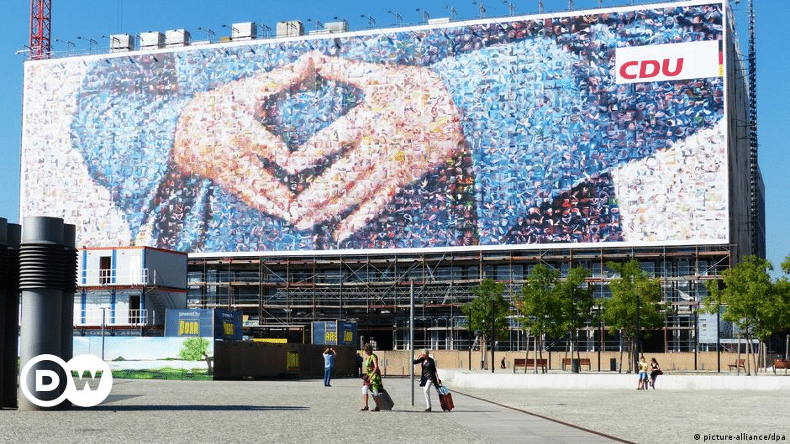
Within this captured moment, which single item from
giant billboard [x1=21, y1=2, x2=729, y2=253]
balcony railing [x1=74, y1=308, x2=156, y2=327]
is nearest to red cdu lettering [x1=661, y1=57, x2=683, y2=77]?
giant billboard [x1=21, y1=2, x2=729, y2=253]

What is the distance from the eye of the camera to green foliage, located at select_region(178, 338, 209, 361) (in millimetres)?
57469

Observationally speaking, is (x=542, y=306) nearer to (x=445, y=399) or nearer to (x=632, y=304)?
(x=632, y=304)

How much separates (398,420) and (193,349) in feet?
111

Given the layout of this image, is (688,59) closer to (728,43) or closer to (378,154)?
(728,43)

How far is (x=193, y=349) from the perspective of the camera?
57625mm

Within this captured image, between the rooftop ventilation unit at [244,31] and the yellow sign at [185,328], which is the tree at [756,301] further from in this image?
the rooftop ventilation unit at [244,31]

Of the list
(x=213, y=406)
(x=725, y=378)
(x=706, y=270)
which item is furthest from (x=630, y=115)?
(x=213, y=406)

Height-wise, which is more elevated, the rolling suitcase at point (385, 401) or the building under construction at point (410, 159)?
the building under construction at point (410, 159)

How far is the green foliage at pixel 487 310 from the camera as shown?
3442 inches

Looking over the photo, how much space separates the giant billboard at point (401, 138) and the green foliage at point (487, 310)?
23.6 ft

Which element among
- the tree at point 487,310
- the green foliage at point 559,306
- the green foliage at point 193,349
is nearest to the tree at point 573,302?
the green foliage at point 559,306

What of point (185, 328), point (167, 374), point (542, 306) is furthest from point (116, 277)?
point (542, 306)

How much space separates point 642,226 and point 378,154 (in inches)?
908

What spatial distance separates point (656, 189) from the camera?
91.4 meters
